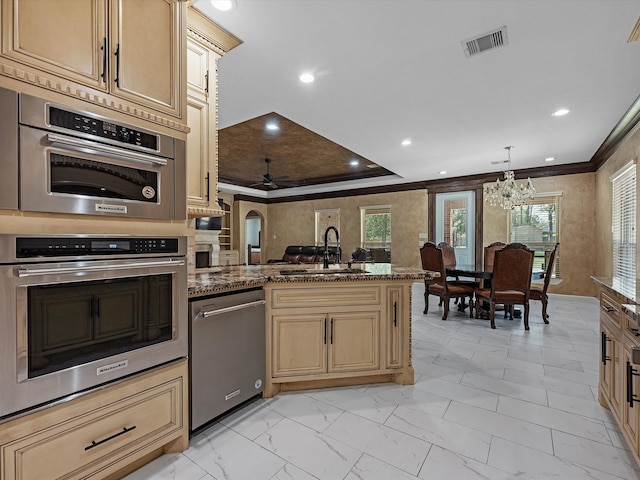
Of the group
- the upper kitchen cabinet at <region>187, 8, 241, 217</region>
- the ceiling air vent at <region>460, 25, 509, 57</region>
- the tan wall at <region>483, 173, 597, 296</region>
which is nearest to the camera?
the upper kitchen cabinet at <region>187, 8, 241, 217</region>

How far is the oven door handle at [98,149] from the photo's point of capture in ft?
3.88

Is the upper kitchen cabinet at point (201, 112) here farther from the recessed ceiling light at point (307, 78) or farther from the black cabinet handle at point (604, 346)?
the black cabinet handle at point (604, 346)

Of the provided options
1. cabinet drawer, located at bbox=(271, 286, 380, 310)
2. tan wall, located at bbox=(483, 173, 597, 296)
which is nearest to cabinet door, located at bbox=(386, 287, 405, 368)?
cabinet drawer, located at bbox=(271, 286, 380, 310)

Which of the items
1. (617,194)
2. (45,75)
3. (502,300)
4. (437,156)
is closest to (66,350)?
(45,75)

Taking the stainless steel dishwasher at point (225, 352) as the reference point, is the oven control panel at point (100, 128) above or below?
above

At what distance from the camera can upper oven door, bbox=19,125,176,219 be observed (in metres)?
1.13

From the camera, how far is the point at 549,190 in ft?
20.6

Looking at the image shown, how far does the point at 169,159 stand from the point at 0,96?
0.59 metres

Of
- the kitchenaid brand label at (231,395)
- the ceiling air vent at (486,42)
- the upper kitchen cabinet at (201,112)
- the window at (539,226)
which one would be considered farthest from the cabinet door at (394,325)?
the window at (539,226)

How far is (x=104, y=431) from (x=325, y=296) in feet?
4.61

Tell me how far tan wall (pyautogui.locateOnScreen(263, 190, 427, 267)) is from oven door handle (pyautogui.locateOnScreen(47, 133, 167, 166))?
23.2 ft

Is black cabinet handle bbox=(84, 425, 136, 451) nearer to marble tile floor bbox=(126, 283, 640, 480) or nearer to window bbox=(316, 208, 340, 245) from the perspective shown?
marble tile floor bbox=(126, 283, 640, 480)

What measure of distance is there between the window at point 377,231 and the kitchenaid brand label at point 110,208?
7.23m

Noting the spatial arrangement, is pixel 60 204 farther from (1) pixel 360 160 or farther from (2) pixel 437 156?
(1) pixel 360 160
